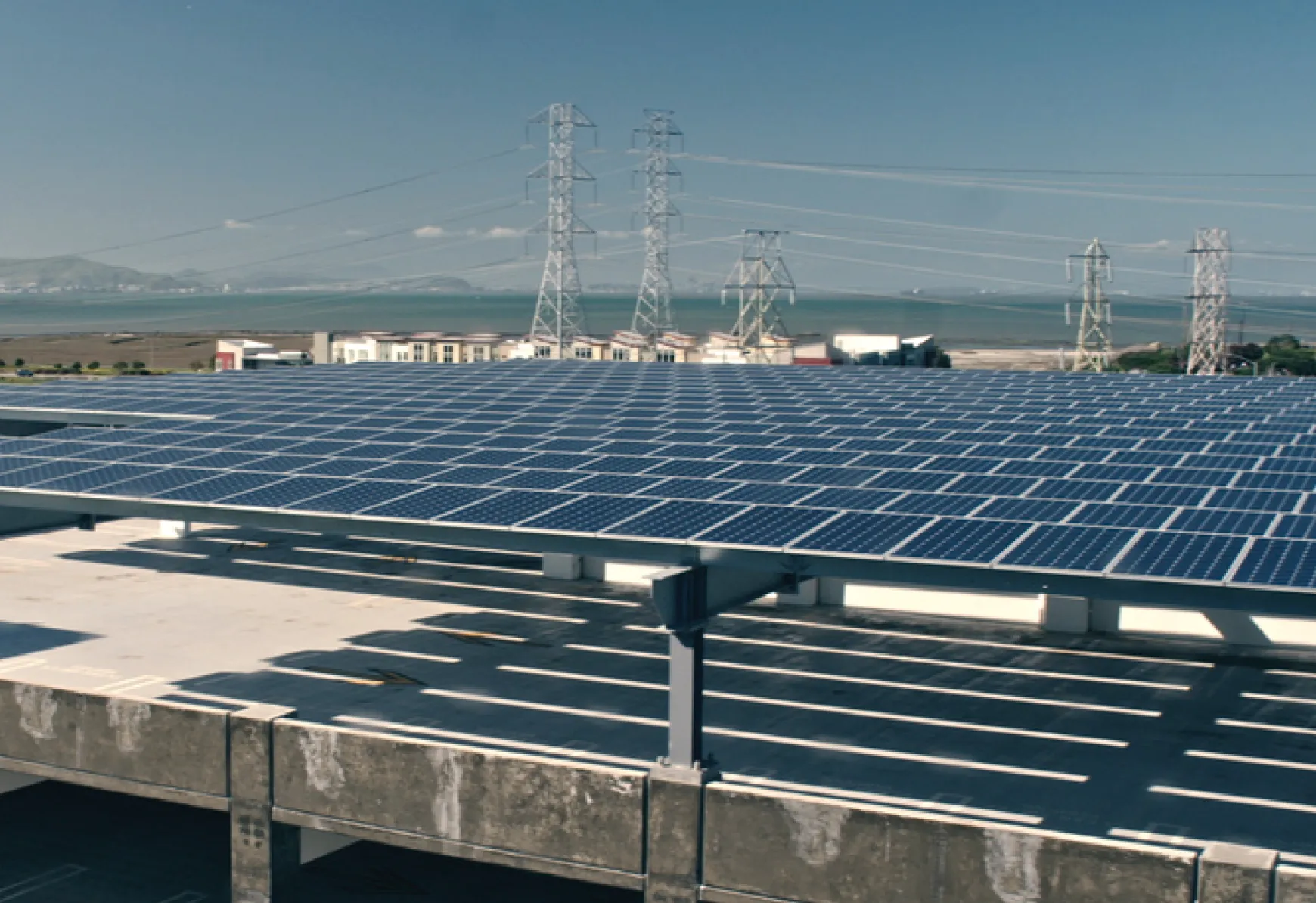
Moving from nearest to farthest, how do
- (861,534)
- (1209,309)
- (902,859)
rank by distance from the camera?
(902,859), (861,534), (1209,309)

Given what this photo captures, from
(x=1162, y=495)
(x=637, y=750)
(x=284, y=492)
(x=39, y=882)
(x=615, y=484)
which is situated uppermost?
(x=1162, y=495)

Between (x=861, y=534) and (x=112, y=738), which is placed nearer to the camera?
(x=861, y=534)

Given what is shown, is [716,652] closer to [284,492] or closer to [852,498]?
[852,498]

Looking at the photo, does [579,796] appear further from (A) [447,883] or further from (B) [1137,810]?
(B) [1137,810]

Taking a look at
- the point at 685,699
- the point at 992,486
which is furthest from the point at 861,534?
the point at 992,486

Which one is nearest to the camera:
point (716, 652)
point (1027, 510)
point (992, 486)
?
point (1027, 510)

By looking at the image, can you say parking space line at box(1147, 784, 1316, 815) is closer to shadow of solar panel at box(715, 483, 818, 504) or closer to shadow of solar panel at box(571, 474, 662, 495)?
shadow of solar panel at box(715, 483, 818, 504)
